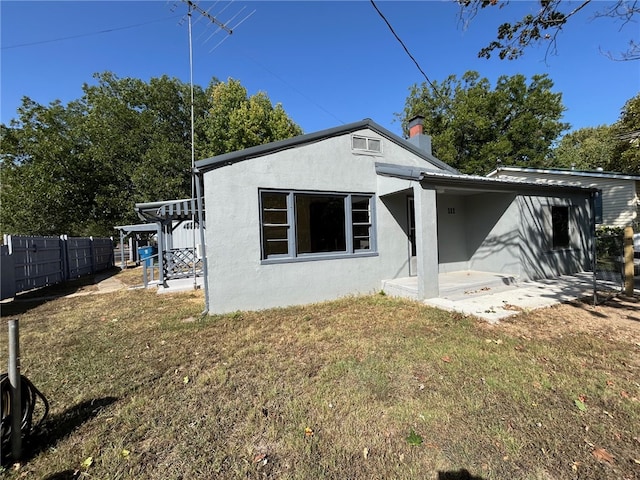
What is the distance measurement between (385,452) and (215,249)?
4789mm

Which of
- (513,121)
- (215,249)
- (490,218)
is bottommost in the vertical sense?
(215,249)

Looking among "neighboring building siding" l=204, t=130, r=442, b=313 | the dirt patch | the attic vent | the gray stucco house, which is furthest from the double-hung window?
the dirt patch

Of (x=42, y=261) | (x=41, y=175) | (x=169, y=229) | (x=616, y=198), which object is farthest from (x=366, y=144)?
(x=41, y=175)

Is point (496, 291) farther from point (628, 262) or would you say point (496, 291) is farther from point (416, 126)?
point (416, 126)

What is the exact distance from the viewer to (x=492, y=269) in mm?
8344

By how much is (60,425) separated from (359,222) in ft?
20.7

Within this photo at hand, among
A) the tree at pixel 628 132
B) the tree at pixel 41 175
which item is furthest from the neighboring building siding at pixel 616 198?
the tree at pixel 41 175

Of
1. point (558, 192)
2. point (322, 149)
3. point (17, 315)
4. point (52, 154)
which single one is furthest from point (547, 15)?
point (52, 154)

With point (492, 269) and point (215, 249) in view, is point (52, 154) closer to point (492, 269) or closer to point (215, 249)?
point (215, 249)

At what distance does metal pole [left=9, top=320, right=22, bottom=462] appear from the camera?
2068mm

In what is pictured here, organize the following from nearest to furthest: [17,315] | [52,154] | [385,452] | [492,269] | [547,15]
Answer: [385,452], [547,15], [17,315], [492,269], [52,154]

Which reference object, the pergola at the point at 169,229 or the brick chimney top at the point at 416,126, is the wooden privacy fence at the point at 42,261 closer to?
the pergola at the point at 169,229

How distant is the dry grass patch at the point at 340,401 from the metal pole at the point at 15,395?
0.51ft

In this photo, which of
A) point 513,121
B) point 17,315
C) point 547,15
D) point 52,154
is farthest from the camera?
point 513,121
